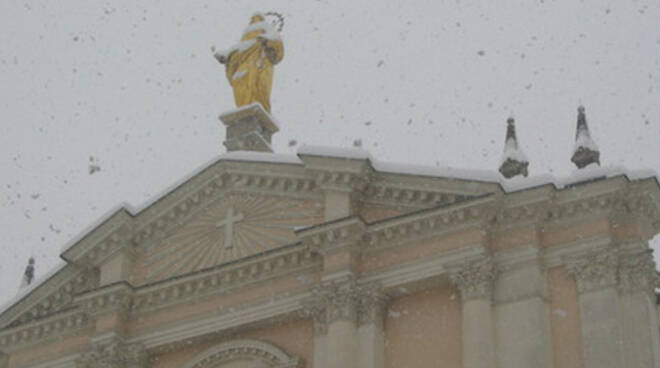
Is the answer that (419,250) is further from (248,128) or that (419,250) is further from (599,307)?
(248,128)

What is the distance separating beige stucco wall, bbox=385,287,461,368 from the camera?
24516 mm

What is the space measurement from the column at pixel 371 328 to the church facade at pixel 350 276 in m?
0.03

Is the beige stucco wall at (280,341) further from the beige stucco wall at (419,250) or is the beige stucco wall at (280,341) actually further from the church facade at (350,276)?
the beige stucco wall at (419,250)

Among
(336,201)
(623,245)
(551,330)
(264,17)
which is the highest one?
(264,17)

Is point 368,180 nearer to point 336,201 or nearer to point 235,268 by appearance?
point 336,201

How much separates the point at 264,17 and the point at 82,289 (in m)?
7.81

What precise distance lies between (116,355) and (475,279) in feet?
25.5

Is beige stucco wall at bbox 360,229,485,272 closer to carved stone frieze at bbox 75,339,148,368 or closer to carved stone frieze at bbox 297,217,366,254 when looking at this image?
carved stone frieze at bbox 297,217,366,254

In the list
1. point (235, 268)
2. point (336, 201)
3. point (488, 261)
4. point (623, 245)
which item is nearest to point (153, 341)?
point (235, 268)

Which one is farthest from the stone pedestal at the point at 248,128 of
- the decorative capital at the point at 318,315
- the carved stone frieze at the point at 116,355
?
the decorative capital at the point at 318,315

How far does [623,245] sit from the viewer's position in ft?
78.8

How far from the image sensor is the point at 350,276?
25500mm

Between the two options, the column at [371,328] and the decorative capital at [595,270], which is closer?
the decorative capital at [595,270]

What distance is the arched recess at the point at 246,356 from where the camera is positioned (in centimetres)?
2594
